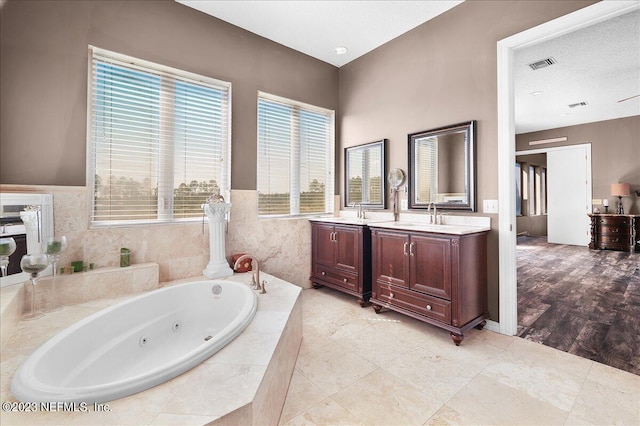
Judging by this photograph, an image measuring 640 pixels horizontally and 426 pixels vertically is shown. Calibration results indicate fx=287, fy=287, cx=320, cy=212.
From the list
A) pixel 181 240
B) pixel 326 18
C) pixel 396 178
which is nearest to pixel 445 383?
pixel 396 178

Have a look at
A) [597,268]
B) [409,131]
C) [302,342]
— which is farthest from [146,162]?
[597,268]

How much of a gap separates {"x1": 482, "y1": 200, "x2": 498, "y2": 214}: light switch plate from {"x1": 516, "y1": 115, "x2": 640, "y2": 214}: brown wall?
5.86m

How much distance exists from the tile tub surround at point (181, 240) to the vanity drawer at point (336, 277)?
189 millimetres

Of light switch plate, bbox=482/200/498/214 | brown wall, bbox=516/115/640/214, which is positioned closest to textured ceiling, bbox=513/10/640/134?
brown wall, bbox=516/115/640/214

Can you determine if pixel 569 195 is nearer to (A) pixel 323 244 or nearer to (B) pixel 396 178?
(B) pixel 396 178

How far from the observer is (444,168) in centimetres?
286

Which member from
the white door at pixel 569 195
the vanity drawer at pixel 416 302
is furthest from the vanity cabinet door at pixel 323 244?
the white door at pixel 569 195

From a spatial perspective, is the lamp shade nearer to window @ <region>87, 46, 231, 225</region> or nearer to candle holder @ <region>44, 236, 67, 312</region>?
window @ <region>87, 46, 231, 225</region>

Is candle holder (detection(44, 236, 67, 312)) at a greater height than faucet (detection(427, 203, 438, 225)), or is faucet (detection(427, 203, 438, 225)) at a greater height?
faucet (detection(427, 203, 438, 225))

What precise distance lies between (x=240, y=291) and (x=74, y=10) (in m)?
2.50

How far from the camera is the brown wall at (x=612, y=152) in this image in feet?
19.0

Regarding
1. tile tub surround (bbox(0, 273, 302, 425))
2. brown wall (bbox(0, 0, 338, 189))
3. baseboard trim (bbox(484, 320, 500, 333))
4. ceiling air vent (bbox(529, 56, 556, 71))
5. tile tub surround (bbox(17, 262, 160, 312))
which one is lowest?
baseboard trim (bbox(484, 320, 500, 333))

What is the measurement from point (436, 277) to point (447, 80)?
1.89m

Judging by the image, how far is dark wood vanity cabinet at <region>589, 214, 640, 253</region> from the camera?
579 cm
